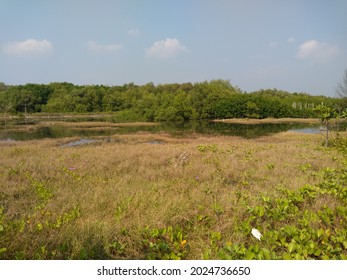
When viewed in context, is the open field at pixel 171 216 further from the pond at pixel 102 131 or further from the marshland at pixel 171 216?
the pond at pixel 102 131

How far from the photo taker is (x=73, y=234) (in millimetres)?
4027

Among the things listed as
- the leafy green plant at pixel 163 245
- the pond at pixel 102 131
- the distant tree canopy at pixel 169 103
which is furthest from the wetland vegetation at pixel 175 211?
the distant tree canopy at pixel 169 103

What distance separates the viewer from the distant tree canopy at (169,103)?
76.8 metres

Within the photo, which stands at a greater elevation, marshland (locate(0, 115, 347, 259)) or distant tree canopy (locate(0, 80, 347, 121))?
distant tree canopy (locate(0, 80, 347, 121))

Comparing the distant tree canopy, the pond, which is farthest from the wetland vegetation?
the distant tree canopy

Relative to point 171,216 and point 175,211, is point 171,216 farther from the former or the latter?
point 175,211

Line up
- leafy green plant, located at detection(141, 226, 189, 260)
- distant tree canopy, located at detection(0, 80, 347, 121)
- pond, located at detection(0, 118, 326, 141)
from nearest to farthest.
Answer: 1. leafy green plant, located at detection(141, 226, 189, 260)
2. pond, located at detection(0, 118, 326, 141)
3. distant tree canopy, located at detection(0, 80, 347, 121)

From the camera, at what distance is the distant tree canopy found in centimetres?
7681

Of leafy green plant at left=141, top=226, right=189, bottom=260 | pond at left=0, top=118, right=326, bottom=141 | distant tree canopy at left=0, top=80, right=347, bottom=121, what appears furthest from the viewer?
distant tree canopy at left=0, top=80, right=347, bottom=121

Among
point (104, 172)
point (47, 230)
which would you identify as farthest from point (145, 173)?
point (47, 230)

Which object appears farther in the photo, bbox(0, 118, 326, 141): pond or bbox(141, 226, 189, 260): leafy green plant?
bbox(0, 118, 326, 141): pond

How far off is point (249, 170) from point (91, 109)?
106 meters

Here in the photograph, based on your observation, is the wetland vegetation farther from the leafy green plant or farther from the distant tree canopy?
the distant tree canopy
